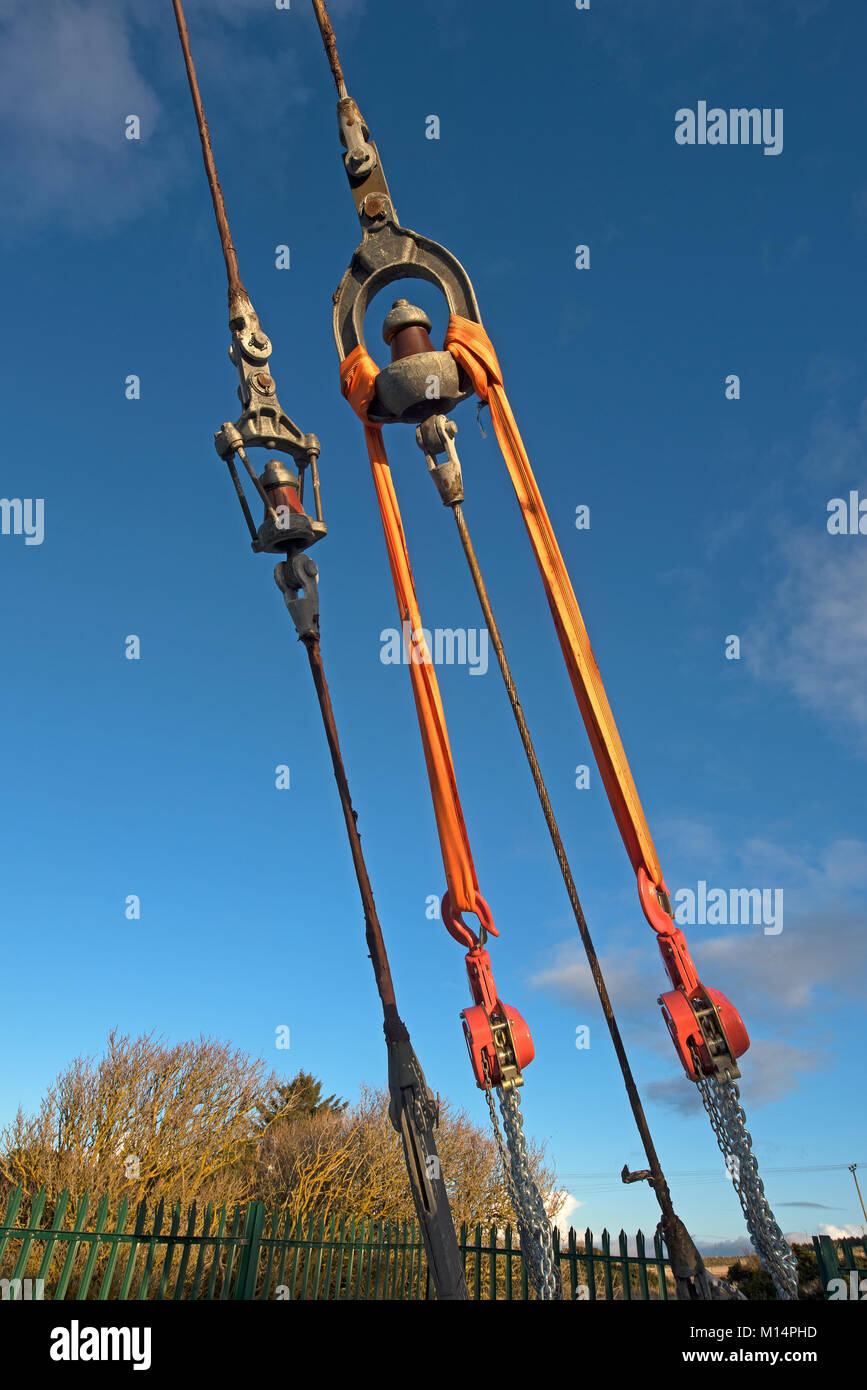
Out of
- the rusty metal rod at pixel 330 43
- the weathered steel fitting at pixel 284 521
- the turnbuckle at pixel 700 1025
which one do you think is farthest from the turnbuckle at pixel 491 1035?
the rusty metal rod at pixel 330 43

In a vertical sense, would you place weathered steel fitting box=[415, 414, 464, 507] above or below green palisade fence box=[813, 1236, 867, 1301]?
above

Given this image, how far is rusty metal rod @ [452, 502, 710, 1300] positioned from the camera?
516cm

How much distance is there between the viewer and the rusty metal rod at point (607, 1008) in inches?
203

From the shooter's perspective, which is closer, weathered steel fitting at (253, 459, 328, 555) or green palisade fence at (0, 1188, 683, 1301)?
green palisade fence at (0, 1188, 683, 1301)

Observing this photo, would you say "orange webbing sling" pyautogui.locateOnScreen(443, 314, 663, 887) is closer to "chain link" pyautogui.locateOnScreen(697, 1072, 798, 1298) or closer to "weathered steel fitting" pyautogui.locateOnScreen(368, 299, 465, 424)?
"weathered steel fitting" pyautogui.locateOnScreen(368, 299, 465, 424)

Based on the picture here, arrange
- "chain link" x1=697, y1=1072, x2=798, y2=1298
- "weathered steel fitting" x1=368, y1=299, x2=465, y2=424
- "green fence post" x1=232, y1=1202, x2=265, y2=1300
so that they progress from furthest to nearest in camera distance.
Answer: "green fence post" x1=232, y1=1202, x2=265, y2=1300
"weathered steel fitting" x1=368, y1=299, x2=465, y2=424
"chain link" x1=697, y1=1072, x2=798, y2=1298

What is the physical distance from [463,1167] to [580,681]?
1057 inches

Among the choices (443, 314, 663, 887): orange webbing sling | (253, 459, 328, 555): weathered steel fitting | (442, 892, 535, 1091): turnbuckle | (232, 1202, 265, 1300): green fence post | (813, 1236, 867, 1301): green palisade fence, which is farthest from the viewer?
(232, 1202, 265, 1300): green fence post

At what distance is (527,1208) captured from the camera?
509 cm

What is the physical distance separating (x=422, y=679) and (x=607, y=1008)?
8.94 feet

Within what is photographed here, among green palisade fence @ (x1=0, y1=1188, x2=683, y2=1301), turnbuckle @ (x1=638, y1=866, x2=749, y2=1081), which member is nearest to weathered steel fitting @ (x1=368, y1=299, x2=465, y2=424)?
turnbuckle @ (x1=638, y1=866, x2=749, y2=1081)

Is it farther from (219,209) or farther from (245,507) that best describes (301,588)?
(219,209)

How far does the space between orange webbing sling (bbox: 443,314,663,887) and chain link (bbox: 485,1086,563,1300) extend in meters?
1.74

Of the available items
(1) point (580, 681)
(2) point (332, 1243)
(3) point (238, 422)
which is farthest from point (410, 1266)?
(3) point (238, 422)
